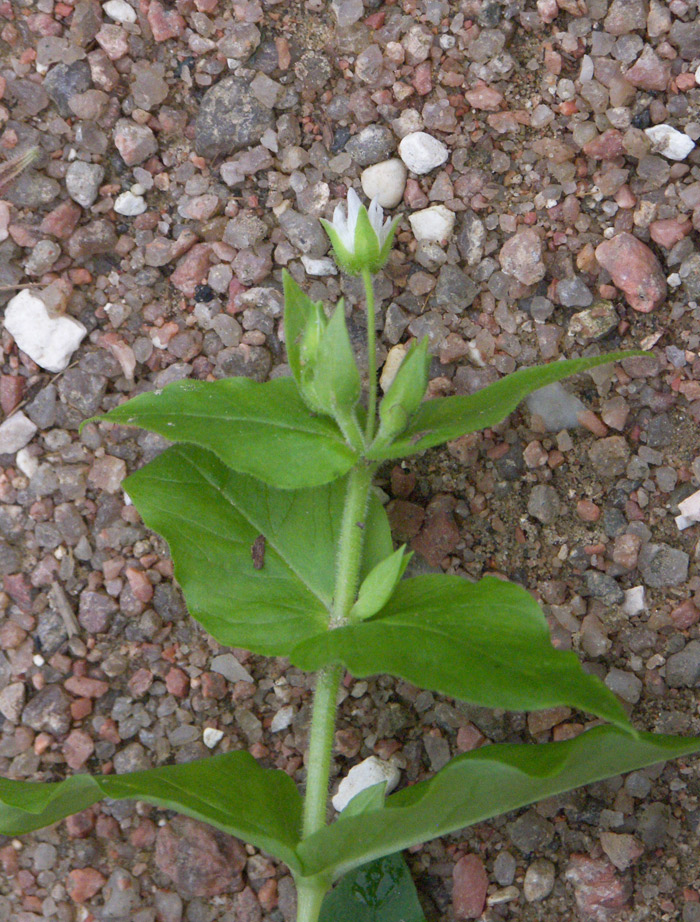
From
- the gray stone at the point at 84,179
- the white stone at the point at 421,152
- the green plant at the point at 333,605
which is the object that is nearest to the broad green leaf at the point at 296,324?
the green plant at the point at 333,605

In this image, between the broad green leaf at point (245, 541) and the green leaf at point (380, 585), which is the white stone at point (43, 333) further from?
the green leaf at point (380, 585)

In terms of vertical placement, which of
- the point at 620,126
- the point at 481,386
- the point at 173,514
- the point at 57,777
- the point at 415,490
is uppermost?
the point at 620,126

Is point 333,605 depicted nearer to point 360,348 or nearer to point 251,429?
point 251,429

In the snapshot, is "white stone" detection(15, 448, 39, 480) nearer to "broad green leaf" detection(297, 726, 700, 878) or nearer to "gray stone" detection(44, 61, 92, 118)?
"gray stone" detection(44, 61, 92, 118)

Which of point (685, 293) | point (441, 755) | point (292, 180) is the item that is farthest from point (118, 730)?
point (685, 293)

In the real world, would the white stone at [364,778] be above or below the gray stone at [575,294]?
below

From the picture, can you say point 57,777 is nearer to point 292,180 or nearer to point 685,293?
point 292,180
